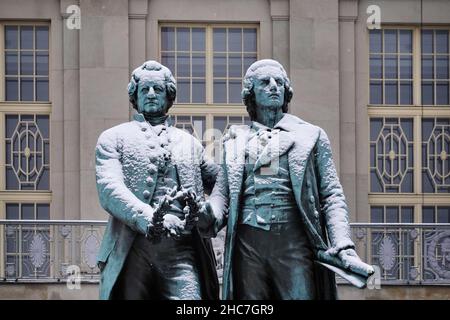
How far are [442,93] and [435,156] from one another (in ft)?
3.14

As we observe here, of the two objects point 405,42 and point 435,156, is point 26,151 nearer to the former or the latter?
point 405,42

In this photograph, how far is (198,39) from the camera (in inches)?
1330

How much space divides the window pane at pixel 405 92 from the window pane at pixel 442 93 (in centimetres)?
54

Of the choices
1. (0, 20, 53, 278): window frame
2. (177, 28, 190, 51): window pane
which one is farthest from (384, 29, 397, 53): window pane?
(0, 20, 53, 278): window frame

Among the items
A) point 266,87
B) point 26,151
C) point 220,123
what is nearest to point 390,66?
point 220,123

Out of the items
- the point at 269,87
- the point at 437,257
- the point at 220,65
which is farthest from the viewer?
the point at 220,65

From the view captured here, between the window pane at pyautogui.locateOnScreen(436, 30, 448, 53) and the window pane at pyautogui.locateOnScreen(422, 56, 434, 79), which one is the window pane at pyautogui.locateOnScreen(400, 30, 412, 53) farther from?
the window pane at pyautogui.locateOnScreen(436, 30, 448, 53)

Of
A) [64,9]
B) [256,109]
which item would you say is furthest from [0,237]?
[256,109]

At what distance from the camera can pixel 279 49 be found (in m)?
33.9

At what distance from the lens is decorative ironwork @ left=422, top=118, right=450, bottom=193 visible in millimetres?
34188

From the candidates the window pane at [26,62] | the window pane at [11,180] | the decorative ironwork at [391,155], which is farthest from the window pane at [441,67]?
the window pane at [11,180]

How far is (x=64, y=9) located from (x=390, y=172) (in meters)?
5.38

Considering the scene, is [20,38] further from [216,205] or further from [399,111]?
[216,205]

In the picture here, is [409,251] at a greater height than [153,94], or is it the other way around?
[153,94]
